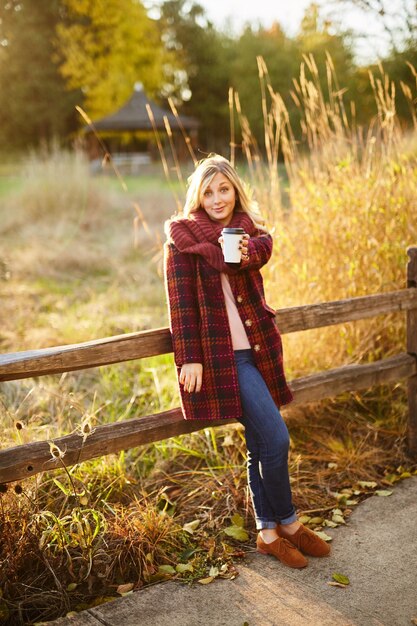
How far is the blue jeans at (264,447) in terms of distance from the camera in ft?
9.73

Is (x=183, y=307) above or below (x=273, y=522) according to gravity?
above

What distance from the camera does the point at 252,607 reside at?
278cm

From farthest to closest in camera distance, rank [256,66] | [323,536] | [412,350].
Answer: [256,66] < [412,350] < [323,536]

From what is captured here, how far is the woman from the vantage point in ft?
9.66

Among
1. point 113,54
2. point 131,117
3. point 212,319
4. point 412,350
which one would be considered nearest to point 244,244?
point 212,319

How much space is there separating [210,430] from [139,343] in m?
1.28

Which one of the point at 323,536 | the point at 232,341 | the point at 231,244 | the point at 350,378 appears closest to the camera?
the point at 231,244

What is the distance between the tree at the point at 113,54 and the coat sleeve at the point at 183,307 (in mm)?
23051

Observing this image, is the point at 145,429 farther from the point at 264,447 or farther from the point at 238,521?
the point at 238,521

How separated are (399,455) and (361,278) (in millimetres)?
1267

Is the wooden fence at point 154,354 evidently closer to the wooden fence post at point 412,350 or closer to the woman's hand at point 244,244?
the wooden fence post at point 412,350

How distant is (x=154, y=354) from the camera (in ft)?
10.3

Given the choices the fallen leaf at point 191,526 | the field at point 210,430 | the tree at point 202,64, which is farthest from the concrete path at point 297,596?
the tree at point 202,64

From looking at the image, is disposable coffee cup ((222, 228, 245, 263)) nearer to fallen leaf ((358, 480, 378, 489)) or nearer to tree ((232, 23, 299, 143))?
fallen leaf ((358, 480, 378, 489))
